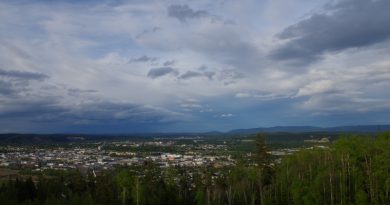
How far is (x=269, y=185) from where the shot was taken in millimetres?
59719

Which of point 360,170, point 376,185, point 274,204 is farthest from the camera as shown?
point 274,204

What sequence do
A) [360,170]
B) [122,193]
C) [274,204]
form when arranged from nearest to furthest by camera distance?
[360,170]
[274,204]
[122,193]

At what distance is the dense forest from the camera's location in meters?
49.2

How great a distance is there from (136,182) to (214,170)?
1203 inches

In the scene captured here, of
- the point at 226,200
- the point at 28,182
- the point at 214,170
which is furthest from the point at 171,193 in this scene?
the point at 214,170

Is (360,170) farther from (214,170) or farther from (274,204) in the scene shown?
(214,170)

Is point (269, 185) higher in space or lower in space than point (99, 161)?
lower

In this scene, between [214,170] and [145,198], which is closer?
[145,198]

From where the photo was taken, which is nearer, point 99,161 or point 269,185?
point 269,185

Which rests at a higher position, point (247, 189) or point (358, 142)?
point (358, 142)

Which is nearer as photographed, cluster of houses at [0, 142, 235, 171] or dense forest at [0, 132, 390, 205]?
dense forest at [0, 132, 390, 205]

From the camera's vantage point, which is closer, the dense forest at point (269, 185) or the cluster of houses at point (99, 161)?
the dense forest at point (269, 185)

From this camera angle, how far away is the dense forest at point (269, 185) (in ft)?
161

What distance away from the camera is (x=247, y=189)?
6069 cm
